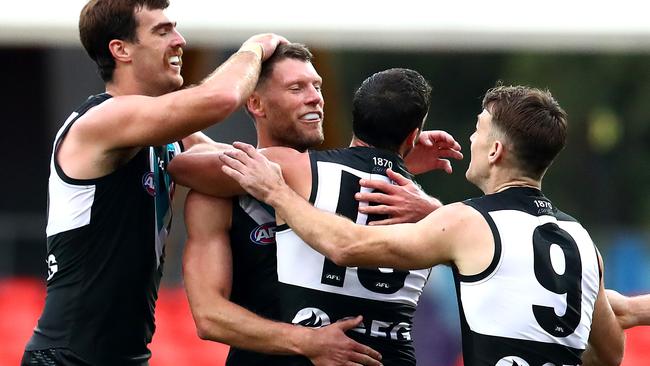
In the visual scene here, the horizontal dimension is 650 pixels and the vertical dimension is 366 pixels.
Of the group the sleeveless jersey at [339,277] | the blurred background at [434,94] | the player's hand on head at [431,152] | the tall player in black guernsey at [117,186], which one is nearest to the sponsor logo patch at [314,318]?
the sleeveless jersey at [339,277]

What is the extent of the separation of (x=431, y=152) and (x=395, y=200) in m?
1.08

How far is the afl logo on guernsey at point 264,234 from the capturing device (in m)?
5.66

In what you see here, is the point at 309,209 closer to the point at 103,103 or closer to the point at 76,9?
the point at 103,103

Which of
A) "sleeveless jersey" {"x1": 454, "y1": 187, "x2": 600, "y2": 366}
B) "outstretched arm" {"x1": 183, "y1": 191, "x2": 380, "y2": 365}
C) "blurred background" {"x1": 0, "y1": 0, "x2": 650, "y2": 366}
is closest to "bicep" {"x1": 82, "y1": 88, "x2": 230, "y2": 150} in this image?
"outstretched arm" {"x1": 183, "y1": 191, "x2": 380, "y2": 365}

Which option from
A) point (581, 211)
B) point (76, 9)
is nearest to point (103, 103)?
point (76, 9)

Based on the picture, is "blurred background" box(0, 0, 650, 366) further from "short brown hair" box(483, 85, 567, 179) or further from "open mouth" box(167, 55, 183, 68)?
"short brown hair" box(483, 85, 567, 179)

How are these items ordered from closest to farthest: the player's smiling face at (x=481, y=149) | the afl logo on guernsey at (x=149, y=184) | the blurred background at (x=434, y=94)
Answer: the player's smiling face at (x=481, y=149) → the afl logo on guernsey at (x=149, y=184) → the blurred background at (x=434, y=94)

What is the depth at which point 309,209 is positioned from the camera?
5281 mm

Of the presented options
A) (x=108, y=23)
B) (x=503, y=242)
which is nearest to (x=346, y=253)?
(x=503, y=242)

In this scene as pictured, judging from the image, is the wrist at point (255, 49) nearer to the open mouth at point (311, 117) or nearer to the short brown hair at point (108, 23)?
the open mouth at point (311, 117)

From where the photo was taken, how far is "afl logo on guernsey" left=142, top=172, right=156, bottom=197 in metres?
5.72

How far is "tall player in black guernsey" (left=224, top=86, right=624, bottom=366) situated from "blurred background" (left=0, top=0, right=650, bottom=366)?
251 inches

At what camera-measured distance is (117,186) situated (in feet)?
18.5

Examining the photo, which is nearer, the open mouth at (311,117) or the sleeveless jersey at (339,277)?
the sleeveless jersey at (339,277)
